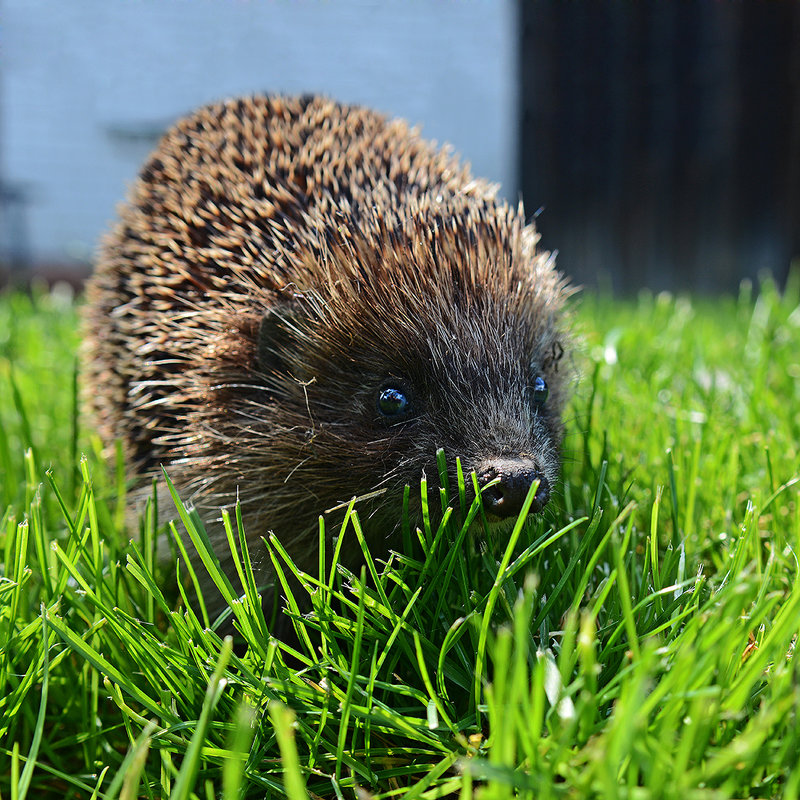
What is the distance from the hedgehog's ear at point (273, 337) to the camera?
89.1 inches

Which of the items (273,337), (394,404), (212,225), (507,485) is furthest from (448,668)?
(212,225)

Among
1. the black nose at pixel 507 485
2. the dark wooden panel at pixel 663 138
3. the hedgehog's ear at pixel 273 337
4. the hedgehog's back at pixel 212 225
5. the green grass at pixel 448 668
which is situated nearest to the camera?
the green grass at pixel 448 668

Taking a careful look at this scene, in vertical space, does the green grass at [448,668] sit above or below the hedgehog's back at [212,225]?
below

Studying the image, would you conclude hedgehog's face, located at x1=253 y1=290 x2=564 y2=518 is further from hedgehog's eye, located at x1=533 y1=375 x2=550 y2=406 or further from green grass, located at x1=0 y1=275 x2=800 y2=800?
green grass, located at x1=0 y1=275 x2=800 y2=800

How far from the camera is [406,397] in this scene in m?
2.11

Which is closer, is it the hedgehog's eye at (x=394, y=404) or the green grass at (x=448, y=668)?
the green grass at (x=448, y=668)

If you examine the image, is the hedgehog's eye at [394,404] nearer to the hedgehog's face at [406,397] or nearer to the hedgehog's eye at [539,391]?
the hedgehog's face at [406,397]

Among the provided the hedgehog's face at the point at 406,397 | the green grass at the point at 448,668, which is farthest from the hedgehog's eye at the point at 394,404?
the green grass at the point at 448,668

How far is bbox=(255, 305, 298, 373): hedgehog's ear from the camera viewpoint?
89.1 inches

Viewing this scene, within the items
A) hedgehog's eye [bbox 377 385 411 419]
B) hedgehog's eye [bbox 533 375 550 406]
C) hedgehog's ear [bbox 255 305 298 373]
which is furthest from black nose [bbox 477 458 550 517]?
hedgehog's ear [bbox 255 305 298 373]

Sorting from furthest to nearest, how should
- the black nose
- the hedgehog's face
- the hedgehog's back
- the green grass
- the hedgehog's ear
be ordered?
the hedgehog's back < the hedgehog's ear < the hedgehog's face < the black nose < the green grass

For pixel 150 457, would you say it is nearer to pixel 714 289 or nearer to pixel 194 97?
pixel 714 289

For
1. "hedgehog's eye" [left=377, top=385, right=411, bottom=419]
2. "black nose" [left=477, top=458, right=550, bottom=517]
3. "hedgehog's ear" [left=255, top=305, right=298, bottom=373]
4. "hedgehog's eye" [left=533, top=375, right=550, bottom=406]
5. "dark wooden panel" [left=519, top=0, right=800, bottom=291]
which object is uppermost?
"dark wooden panel" [left=519, top=0, right=800, bottom=291]

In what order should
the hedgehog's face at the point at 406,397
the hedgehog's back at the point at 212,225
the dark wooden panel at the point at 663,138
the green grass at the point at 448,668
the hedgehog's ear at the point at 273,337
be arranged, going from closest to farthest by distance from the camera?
the green grass at the point at 448,668 → the hedgehog's face at the point at 406,397 → the hedgehog's ear at the point at 273,337 → the hedgehog's back at the point at 212,225 → the dark wooden panel at the point at 663,138
